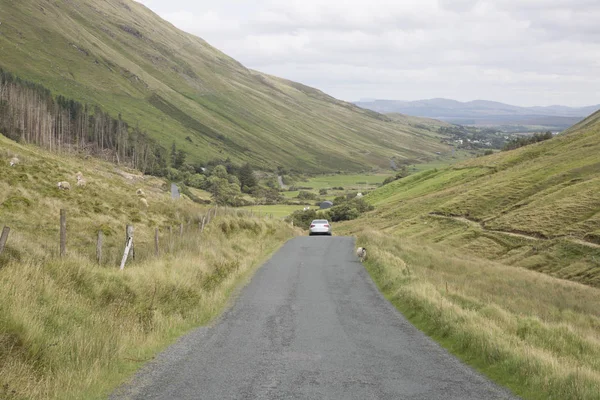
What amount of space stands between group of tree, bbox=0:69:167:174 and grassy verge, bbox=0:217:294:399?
11435cm

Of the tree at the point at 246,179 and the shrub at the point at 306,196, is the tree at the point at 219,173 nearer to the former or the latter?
the tree at the point at 246,179

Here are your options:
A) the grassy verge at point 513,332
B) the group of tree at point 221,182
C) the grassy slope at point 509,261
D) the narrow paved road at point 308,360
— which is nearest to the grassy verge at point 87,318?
the narrow paved road at point 308,360

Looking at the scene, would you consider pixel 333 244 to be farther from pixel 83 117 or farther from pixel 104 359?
pixel 83 117

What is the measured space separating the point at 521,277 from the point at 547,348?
23.8 metres

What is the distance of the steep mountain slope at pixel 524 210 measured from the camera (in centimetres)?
4594

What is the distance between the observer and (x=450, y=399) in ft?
29.5

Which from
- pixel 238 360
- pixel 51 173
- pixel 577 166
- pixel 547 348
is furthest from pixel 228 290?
pixel 577 166

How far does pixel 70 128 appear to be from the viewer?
16975 centimetres

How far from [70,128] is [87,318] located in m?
174

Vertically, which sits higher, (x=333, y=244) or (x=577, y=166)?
(x=577, y=166)

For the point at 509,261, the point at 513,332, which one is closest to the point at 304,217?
the point at 509,261

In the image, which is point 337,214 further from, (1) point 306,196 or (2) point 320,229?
(1) point 306,196

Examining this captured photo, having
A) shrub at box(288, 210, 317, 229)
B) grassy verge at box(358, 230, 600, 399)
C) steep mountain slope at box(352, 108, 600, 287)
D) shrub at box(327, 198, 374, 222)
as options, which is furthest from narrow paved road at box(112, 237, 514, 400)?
shrub at box(327, 198, 374, 222)

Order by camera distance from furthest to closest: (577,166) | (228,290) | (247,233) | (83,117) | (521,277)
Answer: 1. (83,117)
2. (577,166)
3. (247,233)
4. (521,277)
5. (228,290)
